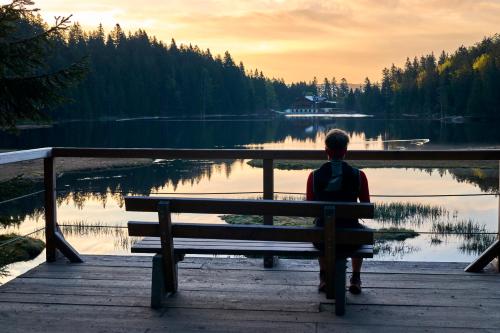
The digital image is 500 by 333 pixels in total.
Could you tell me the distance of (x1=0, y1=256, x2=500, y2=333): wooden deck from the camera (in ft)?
12.9

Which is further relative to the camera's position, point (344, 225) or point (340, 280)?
point (344, 225)

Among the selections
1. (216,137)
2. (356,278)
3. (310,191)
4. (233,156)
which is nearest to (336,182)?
(310,191)

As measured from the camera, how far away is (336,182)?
421 cm

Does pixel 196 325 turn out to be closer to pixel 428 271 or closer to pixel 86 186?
pixel 428 271

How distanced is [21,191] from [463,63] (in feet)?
364

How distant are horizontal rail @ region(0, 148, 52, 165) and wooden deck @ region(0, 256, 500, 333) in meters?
0.95

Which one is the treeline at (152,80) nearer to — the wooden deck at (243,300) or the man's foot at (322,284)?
the wooden deck at (243,300)

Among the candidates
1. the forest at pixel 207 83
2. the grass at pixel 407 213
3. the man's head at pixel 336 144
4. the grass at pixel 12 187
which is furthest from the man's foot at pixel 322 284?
the forest at pixel 207 83

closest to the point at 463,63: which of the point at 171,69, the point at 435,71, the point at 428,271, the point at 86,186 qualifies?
the point at 435,71

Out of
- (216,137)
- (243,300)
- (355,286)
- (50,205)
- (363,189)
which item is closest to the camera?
(363,189)

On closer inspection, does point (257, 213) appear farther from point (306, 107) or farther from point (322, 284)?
point (306, 107)

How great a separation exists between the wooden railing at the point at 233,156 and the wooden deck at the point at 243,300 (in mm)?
191

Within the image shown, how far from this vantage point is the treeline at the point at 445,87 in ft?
298

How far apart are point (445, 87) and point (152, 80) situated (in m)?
55.2
